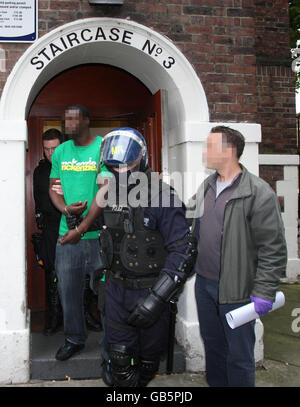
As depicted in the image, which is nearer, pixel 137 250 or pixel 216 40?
pixel 137 250

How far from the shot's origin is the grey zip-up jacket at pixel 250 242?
2.62 meters

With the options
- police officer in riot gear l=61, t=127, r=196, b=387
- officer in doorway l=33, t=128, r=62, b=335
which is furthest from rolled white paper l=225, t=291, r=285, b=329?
officer in doorway l=33, t=128, r=62, b=335

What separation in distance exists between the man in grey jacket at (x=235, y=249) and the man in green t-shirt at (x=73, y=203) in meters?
1.13

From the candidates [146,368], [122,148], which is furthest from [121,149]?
[146,368]

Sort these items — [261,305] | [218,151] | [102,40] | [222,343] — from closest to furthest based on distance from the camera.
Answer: [261,305], [218,151], [222,343], [102,40]

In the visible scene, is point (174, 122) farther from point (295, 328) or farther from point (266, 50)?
point (266, 50)

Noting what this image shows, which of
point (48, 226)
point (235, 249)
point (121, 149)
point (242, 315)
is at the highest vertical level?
point (121, 149)

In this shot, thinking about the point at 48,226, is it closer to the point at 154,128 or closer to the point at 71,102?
the point at 154,128

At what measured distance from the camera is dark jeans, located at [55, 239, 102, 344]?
12.3ft

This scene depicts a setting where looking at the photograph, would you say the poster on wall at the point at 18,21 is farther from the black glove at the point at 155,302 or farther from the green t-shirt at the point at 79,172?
the black glove at the point at 155,302

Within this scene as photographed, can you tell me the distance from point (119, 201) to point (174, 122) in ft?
6.04

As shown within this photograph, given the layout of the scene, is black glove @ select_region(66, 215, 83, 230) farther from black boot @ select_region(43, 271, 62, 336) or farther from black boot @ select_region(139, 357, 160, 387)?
black boot @ select_region(139, 357, 160, 387)

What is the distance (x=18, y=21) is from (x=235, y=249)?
2735mm

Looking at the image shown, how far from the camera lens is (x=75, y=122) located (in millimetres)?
3676
